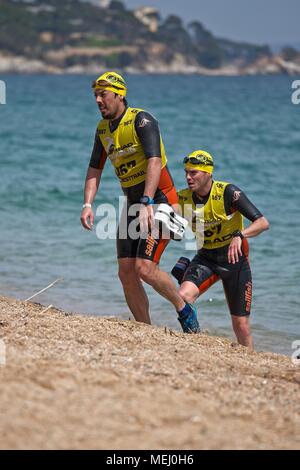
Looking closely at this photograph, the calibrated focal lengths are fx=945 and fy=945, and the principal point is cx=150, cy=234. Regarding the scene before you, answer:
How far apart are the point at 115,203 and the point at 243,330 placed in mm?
10775

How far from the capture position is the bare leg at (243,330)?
8.59 meters

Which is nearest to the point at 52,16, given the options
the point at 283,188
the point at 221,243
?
the point at 283,188

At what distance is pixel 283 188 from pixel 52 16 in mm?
183374

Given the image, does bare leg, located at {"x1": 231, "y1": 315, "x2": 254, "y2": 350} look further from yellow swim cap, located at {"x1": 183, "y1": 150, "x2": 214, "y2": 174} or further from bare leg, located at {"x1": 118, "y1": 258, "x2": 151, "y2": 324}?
yellow swim cap, located at {"x1": 183, "y1": 150, "x2": 214, "y2": 174}

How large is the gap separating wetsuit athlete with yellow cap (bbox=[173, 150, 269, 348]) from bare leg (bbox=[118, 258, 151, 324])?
14.4 inches

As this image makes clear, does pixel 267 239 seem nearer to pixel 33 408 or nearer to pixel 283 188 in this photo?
pixel 283 188

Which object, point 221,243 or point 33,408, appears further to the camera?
point 221,243

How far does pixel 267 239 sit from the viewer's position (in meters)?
15.0

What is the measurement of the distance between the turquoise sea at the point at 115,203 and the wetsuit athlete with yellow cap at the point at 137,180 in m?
1.82

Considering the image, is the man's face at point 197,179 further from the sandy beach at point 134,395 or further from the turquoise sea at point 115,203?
the turquoise sea at point 115,203
